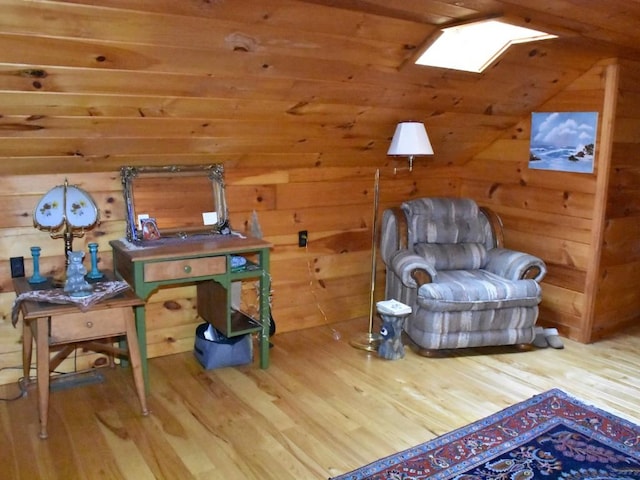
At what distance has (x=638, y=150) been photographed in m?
3.86

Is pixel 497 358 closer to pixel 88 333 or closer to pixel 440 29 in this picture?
pixel 440 29

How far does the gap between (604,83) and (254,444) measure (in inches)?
116

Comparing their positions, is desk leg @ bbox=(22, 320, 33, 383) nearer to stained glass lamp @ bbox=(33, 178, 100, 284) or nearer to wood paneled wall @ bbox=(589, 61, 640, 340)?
stained glass lamp @ bbox=(33, 178, 100, 284)

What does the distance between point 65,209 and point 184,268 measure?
637 millimetres

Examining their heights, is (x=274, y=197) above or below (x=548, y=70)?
below

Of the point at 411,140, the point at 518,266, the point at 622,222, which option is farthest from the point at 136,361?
the point at 622,222

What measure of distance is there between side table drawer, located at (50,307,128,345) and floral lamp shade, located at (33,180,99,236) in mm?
533

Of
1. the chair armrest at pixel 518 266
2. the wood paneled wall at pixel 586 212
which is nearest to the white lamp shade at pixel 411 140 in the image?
the chair armrest at pixel 518 266

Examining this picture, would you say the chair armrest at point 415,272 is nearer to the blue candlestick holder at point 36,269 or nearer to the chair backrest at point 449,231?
the chair backrest at point 449,231

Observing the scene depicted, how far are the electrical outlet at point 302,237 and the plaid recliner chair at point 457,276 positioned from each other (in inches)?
21.6

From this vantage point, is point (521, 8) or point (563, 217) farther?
point (563, 217)

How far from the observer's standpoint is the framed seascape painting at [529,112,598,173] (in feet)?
12.1

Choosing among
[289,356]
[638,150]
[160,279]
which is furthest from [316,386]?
[638,150]

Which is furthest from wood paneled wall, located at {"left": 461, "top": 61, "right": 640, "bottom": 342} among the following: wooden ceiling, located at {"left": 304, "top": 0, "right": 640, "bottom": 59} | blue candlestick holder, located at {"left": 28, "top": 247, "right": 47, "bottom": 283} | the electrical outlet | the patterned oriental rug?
blue candlestick holder, located at {"left": 28, "top": 247, "right": 47, "bottom": 283}
